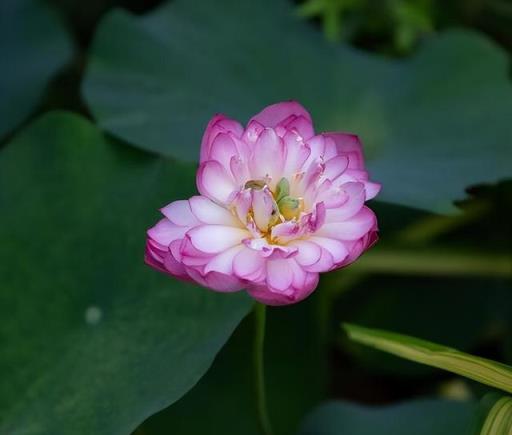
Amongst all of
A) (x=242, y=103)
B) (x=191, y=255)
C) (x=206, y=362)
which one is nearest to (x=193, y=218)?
(x=191, y=255)

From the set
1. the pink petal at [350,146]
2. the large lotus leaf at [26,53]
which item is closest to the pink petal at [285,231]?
the pink petal at [350,146]

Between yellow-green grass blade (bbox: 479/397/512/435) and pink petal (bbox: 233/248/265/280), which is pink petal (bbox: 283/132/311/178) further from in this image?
yellow-green grass blade (bbox: 479/397/512/435)

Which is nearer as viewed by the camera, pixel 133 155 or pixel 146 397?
pixel 146 397

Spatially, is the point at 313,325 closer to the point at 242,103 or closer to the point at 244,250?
the point at 242,103

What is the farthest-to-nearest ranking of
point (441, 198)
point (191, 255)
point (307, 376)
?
point (307, 376) < point (441, 198) < point (191, 255)

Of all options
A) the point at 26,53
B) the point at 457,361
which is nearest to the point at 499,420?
the point at 457,361

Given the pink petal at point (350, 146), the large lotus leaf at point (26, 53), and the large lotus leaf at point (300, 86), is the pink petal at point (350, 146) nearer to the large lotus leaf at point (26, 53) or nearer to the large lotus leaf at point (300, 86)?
the large lotus leaf at point (300, 86)

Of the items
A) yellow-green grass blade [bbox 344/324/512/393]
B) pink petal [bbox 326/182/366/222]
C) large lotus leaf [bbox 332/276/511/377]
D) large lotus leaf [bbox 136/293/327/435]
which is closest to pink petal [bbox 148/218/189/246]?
pink petal [bbox 326/182/366/222]
